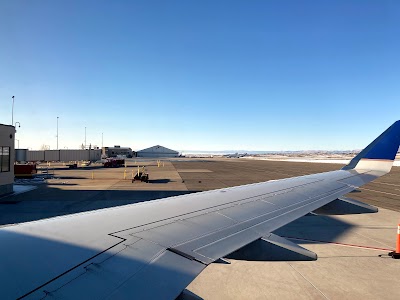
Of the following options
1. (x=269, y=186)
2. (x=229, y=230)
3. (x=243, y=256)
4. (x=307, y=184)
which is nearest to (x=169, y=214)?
(x=229, y=230)

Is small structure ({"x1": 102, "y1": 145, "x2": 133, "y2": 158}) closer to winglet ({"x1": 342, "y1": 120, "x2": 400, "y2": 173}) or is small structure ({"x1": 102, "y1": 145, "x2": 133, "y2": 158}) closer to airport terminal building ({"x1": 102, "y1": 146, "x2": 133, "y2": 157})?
airport terminal building ({"x1": 102, "y1": 146, "x2": 133, "y2": 157})

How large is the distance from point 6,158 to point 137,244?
2023cm

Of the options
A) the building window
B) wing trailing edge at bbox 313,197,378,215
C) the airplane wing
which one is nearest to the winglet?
wing trailing edge at bbox 313,197,378,215

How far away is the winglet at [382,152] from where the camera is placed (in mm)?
7215

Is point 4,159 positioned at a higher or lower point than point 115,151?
lower

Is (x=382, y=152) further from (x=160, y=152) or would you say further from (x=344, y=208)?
(x=160, y=152)

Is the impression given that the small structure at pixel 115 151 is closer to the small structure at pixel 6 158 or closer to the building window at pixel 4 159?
the small structure at pixel 6 158

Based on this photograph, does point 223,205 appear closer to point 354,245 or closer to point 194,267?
point 194,267

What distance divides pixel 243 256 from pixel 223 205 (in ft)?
4.77

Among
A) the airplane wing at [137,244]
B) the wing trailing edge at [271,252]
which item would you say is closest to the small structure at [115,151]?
the airplane wing at [137,244]

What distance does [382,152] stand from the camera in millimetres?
7617

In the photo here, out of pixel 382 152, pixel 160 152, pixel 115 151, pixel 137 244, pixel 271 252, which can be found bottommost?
pixel 271 252

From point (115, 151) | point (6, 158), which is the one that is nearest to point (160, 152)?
point (115, 151)

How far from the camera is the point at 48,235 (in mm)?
2770
